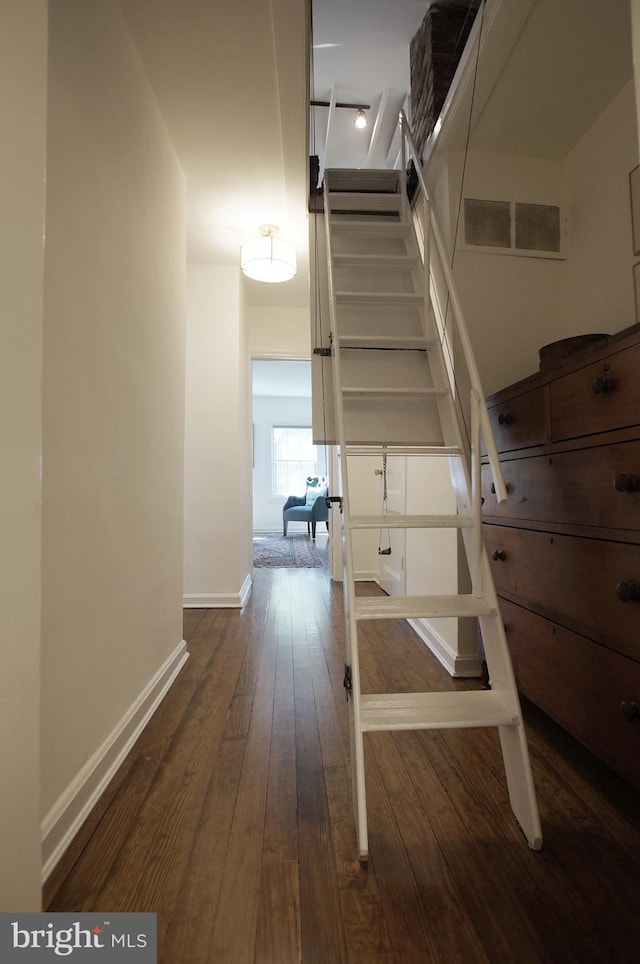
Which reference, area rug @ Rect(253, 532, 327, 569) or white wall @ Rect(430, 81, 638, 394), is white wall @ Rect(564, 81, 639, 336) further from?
area rug @ Rect(253, 532, 327, 569)

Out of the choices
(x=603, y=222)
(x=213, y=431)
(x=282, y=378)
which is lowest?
(x=213, y=431)

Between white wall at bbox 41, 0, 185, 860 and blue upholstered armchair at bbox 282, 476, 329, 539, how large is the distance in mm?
4954

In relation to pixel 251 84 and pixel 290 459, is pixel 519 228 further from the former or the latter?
pixel 290 459

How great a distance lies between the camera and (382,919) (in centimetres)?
88

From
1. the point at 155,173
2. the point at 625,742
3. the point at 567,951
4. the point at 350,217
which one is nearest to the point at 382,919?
the point at 567,951

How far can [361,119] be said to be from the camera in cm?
352

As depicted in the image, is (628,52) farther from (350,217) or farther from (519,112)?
(350,217)

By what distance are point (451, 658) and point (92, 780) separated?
59.2 inches

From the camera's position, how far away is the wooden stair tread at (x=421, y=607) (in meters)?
1.21

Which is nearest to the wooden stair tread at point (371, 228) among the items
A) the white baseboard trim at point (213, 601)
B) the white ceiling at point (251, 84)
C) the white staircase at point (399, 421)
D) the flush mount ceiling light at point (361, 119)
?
the white staircase at point (399, 421)

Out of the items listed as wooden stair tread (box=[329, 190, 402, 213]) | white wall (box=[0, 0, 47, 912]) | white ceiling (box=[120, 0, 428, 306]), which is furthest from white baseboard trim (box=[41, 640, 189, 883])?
wooden stair tread (box=[329, 190, 402, 213])

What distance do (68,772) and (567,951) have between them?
1.14 meters

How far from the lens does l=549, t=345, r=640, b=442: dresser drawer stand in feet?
3.44

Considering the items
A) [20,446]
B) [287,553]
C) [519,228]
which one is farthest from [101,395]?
[287,553]
